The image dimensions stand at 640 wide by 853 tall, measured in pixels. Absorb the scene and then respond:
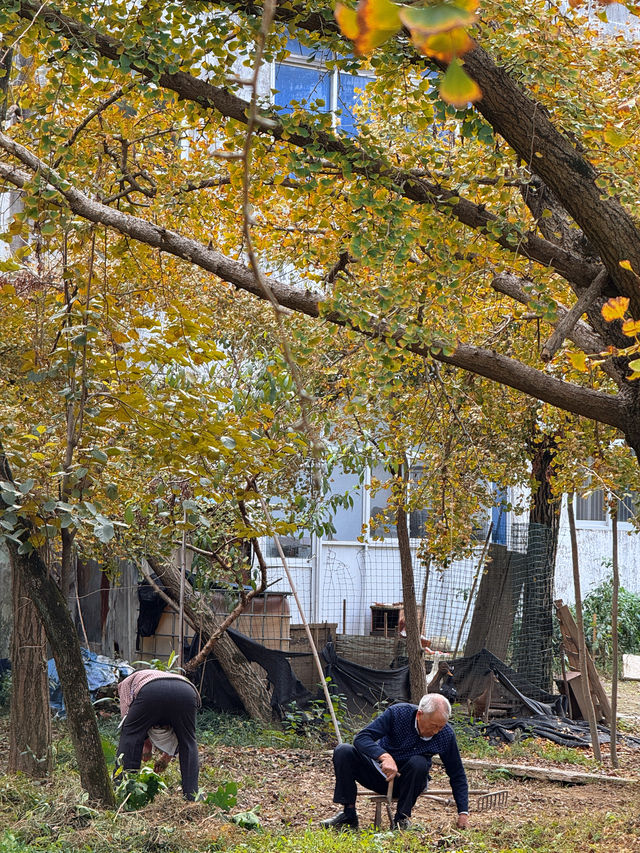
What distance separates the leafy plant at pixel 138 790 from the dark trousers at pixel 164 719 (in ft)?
1.23

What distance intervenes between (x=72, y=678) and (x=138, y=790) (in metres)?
0.73

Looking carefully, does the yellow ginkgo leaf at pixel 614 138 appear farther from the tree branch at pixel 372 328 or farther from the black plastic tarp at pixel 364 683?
the black plastic tarp at pixel 364 683

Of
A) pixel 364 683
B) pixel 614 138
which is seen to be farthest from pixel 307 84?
pixel 614 138

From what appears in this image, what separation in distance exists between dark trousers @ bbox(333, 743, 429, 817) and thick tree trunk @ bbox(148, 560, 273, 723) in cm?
395

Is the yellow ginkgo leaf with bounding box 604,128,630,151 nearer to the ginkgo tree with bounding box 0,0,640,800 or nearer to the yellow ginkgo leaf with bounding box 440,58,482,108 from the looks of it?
the ginkgo tree with bounding box 0,0,640,800

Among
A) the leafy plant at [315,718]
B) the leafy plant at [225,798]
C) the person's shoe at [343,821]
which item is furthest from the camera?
the leafy plant at [315,718]

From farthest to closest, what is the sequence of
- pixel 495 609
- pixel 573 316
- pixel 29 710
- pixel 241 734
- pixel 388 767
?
pixel 495 609
pixel 241 734
pixel 29 710
pixel 388 767
pixel 573 316

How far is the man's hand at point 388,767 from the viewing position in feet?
19.5

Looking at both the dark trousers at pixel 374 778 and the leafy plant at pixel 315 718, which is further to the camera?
the leafy plant at pixel 315 718

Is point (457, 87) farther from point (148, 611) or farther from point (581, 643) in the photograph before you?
point (148, 611)

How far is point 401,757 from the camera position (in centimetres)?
621

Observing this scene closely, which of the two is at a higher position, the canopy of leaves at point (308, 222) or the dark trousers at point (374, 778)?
the canopy of leaves at point (308, 222)

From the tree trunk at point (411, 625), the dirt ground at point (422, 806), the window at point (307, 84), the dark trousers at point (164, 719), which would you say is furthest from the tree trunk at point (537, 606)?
the dark trousers at point (164, 719)

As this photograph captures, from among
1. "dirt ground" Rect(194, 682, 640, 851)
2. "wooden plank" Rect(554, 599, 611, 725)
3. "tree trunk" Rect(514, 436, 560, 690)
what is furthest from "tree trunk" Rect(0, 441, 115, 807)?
"tree trunk" Rect(514, 436, 560, 690)
